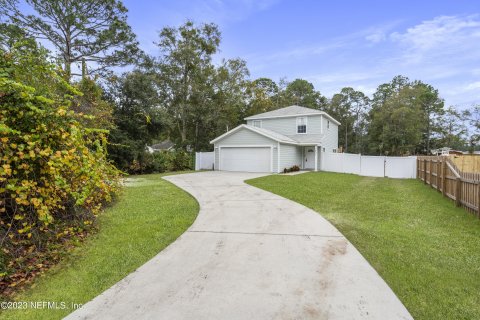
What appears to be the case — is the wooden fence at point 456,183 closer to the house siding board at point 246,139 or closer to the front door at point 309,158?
the house siding board at point 246,139

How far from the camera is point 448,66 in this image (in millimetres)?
17094

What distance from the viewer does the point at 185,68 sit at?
27.7m

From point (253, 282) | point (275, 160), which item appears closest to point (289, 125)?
point (275, 160)

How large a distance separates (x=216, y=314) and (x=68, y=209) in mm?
3691

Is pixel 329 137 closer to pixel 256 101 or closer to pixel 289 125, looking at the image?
pixel 289 125

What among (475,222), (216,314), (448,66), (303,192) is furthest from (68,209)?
(448,66)

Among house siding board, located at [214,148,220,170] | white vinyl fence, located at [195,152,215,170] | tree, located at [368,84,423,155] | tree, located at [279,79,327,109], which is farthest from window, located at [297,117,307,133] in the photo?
tree, located at [279,79,327,109]

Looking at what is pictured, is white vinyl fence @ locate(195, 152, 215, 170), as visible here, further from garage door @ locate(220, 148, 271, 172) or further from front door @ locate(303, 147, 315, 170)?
A: front door @ locate(303, 147, 315, 170)

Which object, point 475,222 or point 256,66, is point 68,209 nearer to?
point 475,222

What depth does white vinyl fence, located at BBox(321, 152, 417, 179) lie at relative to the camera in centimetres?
1750

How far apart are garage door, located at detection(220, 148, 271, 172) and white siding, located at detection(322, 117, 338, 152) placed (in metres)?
6.02

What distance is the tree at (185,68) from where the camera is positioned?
27250 mm

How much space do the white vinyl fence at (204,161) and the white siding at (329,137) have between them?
360 inches

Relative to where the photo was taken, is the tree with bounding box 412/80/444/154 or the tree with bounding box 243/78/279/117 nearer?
the tree with bounding box 243/78/279/117
